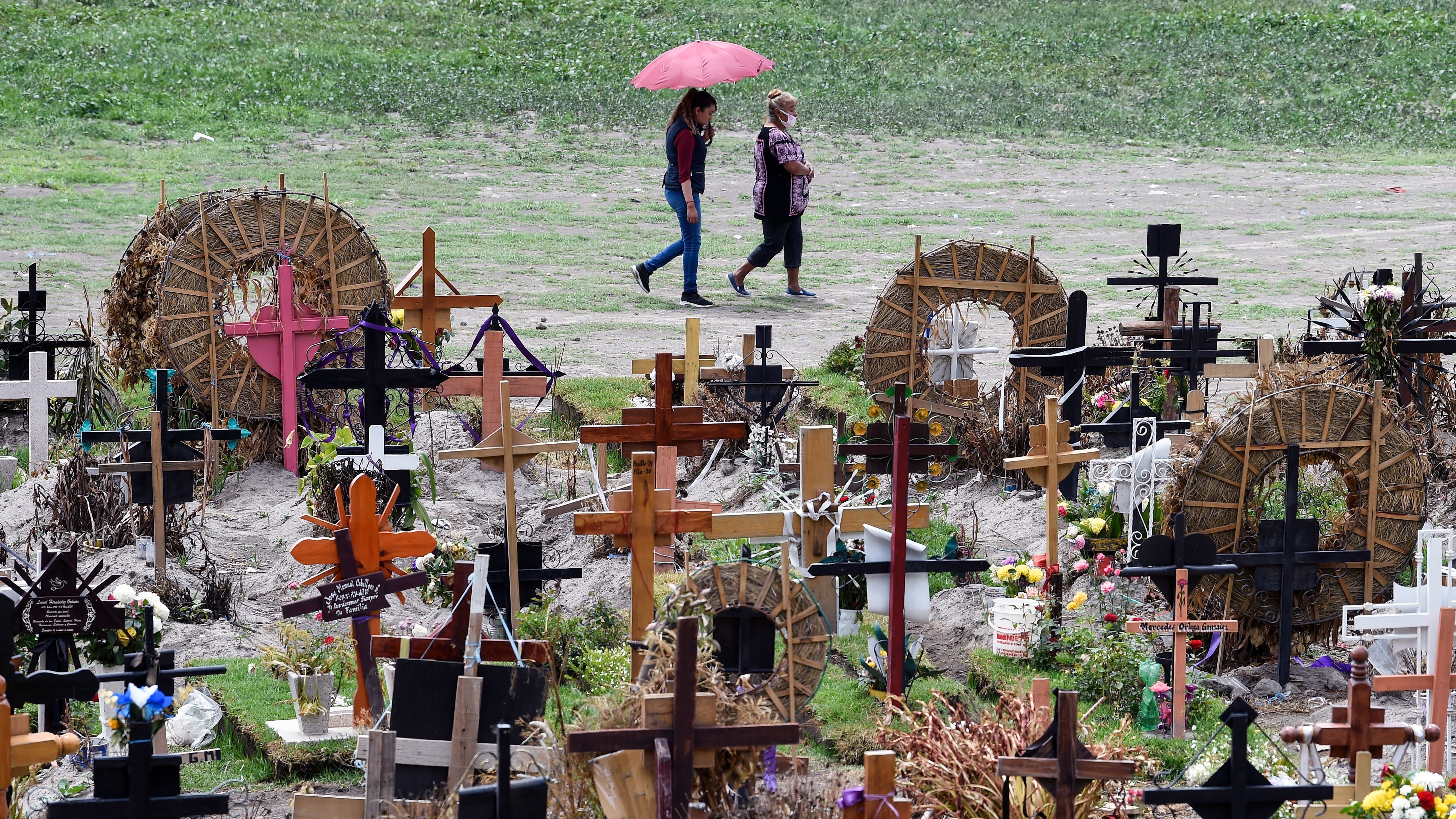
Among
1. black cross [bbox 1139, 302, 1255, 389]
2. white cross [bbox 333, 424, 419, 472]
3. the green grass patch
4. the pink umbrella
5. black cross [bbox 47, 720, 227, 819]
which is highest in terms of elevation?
the pink umbrella

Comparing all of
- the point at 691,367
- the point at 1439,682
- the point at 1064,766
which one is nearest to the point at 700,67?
the point at 691,367

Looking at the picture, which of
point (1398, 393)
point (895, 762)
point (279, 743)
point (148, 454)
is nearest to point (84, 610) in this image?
point (279, 743)

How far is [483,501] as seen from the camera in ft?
37.8

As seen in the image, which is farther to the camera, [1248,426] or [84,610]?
[1248,426]

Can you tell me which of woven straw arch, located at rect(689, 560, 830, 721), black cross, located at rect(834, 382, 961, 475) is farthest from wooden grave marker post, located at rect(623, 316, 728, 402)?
woven straw arch, located at rect(689, 560, 830, 721)

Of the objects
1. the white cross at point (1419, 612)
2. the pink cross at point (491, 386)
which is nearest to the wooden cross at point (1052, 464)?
the white cross at point (1419, 612)

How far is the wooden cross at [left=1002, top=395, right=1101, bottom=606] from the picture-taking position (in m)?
8.36

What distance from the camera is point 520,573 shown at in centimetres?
810

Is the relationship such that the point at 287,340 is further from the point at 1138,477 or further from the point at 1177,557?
the point at 1177,557

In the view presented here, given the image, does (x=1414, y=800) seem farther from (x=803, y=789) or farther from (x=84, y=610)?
(x=84, y=610)

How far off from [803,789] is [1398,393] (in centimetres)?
624

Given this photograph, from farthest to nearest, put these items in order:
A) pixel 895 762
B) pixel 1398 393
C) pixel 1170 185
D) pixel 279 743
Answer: pixel 1170 185, pixel 1398 393, pixel 279 743, pixel 895 762

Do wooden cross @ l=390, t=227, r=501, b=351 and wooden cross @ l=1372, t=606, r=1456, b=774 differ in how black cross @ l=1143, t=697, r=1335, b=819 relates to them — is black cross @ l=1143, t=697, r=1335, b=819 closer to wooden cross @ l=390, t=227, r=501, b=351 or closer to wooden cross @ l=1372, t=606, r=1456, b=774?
wooden cross @ l=1372, t=606, r=1456, b=774

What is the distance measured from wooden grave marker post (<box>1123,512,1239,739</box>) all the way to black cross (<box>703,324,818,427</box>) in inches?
158
